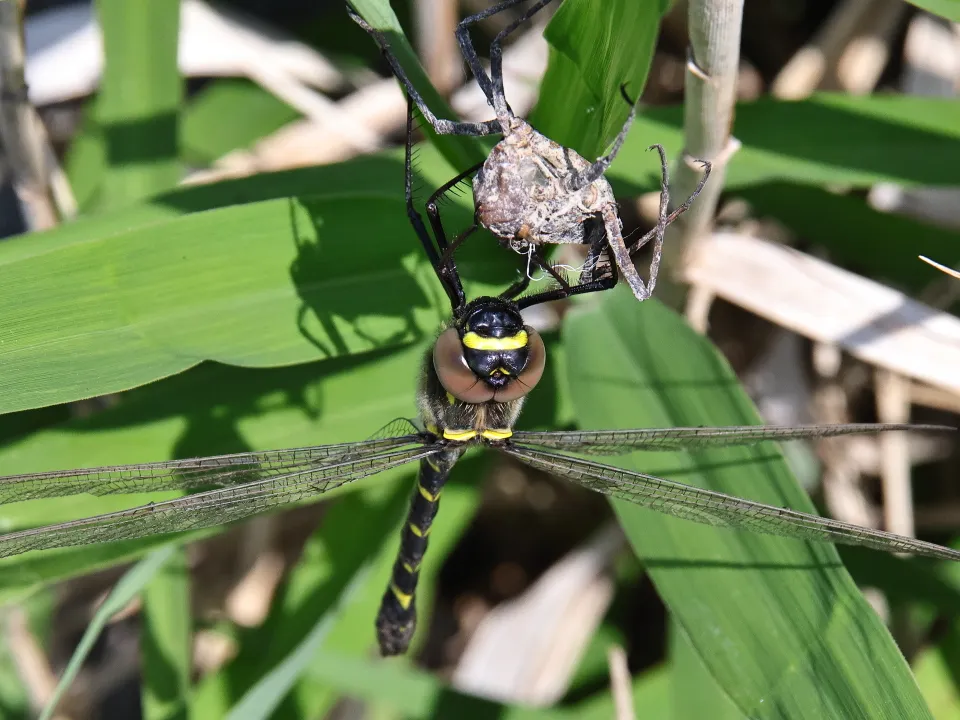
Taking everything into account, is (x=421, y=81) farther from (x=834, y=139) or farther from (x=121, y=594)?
(x=121, y=594)

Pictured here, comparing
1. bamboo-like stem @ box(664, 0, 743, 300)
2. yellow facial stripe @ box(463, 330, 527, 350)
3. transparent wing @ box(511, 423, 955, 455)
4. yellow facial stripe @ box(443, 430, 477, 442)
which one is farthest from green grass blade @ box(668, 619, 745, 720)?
bamboo-like stem @ box(664, 0, 743, 300)

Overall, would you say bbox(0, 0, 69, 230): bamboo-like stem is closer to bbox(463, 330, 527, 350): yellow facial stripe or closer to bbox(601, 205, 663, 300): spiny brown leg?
bbox(463, 330, 527, 350): yellow facial stripe

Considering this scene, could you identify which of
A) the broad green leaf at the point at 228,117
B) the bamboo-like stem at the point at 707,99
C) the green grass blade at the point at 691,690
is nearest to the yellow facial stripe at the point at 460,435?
the bamboo-like stem at the point at 707,99

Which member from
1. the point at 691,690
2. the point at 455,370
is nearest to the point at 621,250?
the point at 455,370

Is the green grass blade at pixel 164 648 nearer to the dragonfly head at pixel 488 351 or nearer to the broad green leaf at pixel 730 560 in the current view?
the dragonfly head at pixel 488 351

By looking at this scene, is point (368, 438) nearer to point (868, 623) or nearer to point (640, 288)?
point (640, 288)

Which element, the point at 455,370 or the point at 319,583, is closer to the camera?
the point at 455,370
